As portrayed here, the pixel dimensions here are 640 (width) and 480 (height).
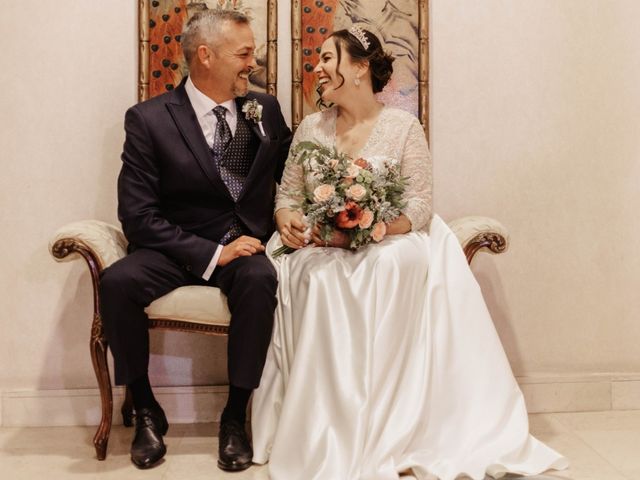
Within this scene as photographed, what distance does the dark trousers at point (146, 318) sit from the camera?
3.26 m

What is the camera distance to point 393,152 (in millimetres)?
3699

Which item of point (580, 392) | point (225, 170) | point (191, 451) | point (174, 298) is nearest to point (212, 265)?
point (174, 298)

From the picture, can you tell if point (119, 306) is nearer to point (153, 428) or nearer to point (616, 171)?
point (153, 428)

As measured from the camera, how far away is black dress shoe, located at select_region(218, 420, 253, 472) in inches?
128

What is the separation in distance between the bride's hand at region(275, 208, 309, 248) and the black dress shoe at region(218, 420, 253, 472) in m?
0.84

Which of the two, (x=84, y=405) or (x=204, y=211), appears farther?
(x=84, y=405)

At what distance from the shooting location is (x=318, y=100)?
407 centimetres

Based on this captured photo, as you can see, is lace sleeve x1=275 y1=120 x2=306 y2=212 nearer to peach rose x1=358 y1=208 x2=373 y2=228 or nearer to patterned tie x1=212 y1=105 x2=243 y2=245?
patterned tie x1=212 y1=105 x2=243 y2=245

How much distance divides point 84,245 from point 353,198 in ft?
3.88

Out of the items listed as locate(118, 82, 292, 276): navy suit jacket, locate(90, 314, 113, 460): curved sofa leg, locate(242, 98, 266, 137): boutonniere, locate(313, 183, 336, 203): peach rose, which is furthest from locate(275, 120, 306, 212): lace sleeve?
locate(90, 314, 113, 460): curved sofa leg

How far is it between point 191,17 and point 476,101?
1.54 meters

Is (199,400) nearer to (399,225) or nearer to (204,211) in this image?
(204,211)

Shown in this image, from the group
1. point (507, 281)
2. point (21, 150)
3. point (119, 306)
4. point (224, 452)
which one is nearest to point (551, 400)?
point (507, 281)

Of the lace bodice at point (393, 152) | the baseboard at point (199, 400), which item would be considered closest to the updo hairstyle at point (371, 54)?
the lace bodice at point (393, 152)
